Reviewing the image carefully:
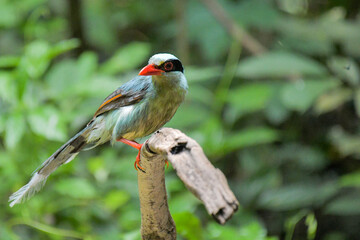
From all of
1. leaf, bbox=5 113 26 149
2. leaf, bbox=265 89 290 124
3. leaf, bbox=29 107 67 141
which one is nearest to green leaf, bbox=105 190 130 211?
leaf, bbox=29 107 67 141

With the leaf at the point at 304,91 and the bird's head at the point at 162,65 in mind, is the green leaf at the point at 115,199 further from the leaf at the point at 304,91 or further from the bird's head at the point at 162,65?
the bird's head at the point at 162,65

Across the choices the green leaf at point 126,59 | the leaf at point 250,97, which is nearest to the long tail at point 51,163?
the green leaf at point 126,59

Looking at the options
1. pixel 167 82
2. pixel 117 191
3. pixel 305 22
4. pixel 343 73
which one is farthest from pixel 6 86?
pixel 305 22

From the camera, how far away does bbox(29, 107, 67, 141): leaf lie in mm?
3076

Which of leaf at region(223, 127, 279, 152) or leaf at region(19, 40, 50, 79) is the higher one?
leaf at region(19, 40, 50, 79)

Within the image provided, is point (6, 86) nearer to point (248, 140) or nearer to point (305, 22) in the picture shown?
point (248, 140)

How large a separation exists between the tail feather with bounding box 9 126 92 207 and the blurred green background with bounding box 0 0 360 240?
1.84 feet

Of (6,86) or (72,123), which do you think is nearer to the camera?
(6,86)

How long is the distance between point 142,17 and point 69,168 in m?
3.66

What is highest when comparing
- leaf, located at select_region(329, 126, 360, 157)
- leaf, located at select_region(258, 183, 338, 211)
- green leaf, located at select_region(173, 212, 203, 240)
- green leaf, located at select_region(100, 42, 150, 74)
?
green leaf, located at select_region(100, 42, 150, 74)

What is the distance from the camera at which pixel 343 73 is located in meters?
4.15

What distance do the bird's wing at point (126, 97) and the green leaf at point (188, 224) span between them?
66 centimetres

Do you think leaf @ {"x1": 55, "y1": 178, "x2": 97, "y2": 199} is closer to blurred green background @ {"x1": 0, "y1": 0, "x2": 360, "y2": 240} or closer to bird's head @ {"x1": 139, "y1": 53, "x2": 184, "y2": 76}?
blurred green background @ {"x1": 0, "y1": 0, "x2": 360, "y2": 240}

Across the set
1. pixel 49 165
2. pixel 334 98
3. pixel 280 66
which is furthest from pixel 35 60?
pixel 334 98
